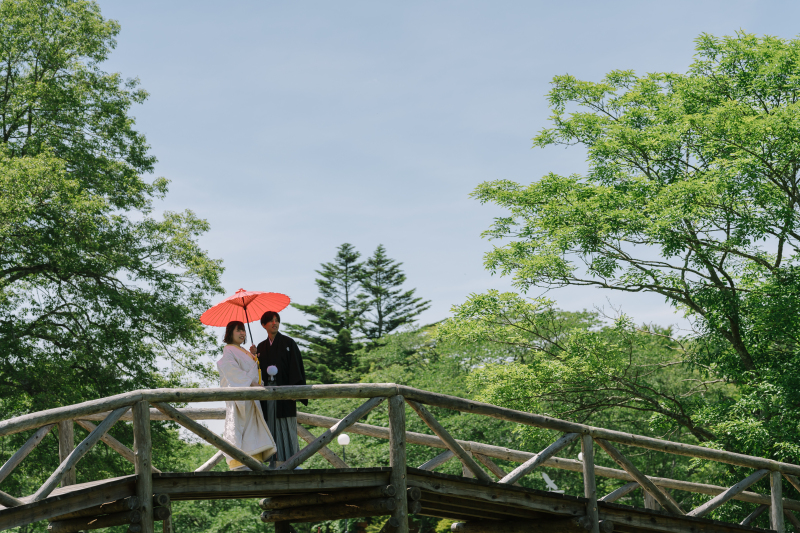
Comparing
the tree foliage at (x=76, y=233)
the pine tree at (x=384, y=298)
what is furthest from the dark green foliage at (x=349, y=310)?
the tree foliage at (x=76, y=233)

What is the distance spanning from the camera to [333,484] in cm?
643

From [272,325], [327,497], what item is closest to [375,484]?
[327,497]

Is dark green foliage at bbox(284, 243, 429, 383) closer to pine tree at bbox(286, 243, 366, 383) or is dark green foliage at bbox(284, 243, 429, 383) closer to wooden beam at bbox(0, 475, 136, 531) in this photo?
pine tree at bbox(286, 243, 366, 383)

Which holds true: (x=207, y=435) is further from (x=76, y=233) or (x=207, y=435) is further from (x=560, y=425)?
(x=76, y=233)

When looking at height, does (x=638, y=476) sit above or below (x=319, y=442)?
below

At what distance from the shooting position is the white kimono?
6.79 meters

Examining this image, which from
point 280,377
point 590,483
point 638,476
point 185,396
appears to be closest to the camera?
point 185,396

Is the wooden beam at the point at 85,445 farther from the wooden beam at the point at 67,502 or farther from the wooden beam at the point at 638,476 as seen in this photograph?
the wooden beam at the point at 638,476

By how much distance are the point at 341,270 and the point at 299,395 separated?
45.9 meters

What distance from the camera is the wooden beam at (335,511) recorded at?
6637mm

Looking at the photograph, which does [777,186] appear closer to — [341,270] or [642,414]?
[642,414]

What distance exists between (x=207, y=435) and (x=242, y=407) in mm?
858

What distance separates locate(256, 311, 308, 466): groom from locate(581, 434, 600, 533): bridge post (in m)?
2.68

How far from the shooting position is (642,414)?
2561 centimetres
